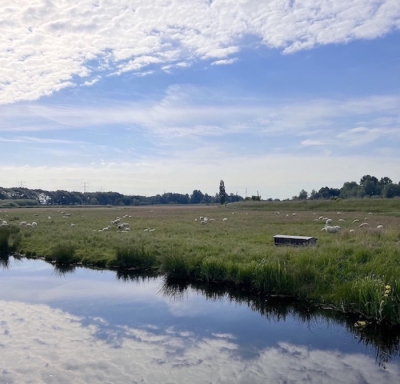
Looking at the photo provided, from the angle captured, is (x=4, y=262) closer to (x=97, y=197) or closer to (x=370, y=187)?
(x=370, y=187)

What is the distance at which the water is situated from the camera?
9.77 m

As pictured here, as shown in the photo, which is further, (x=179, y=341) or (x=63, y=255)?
(x=63, y=255)

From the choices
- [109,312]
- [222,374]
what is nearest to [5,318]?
[109,312]

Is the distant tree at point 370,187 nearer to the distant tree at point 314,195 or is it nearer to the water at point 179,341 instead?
the distant tree at point 314,195

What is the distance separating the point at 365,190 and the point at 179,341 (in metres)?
109

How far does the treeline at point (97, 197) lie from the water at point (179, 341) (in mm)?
134907

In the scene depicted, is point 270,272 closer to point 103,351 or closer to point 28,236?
point 103,351

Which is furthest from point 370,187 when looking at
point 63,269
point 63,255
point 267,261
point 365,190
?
point 267,261

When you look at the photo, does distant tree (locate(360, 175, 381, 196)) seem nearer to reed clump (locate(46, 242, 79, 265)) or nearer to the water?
reed clump (locate(46, 242, 79, 265))

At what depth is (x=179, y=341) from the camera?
1182cm

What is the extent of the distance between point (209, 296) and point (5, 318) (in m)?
7.03

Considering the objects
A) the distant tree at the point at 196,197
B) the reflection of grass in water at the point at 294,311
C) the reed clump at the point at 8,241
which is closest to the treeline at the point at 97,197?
the distant tree at the point at 196,197

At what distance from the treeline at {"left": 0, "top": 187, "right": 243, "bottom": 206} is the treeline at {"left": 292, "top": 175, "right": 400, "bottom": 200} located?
3845 cm

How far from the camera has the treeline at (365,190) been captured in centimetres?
10129
